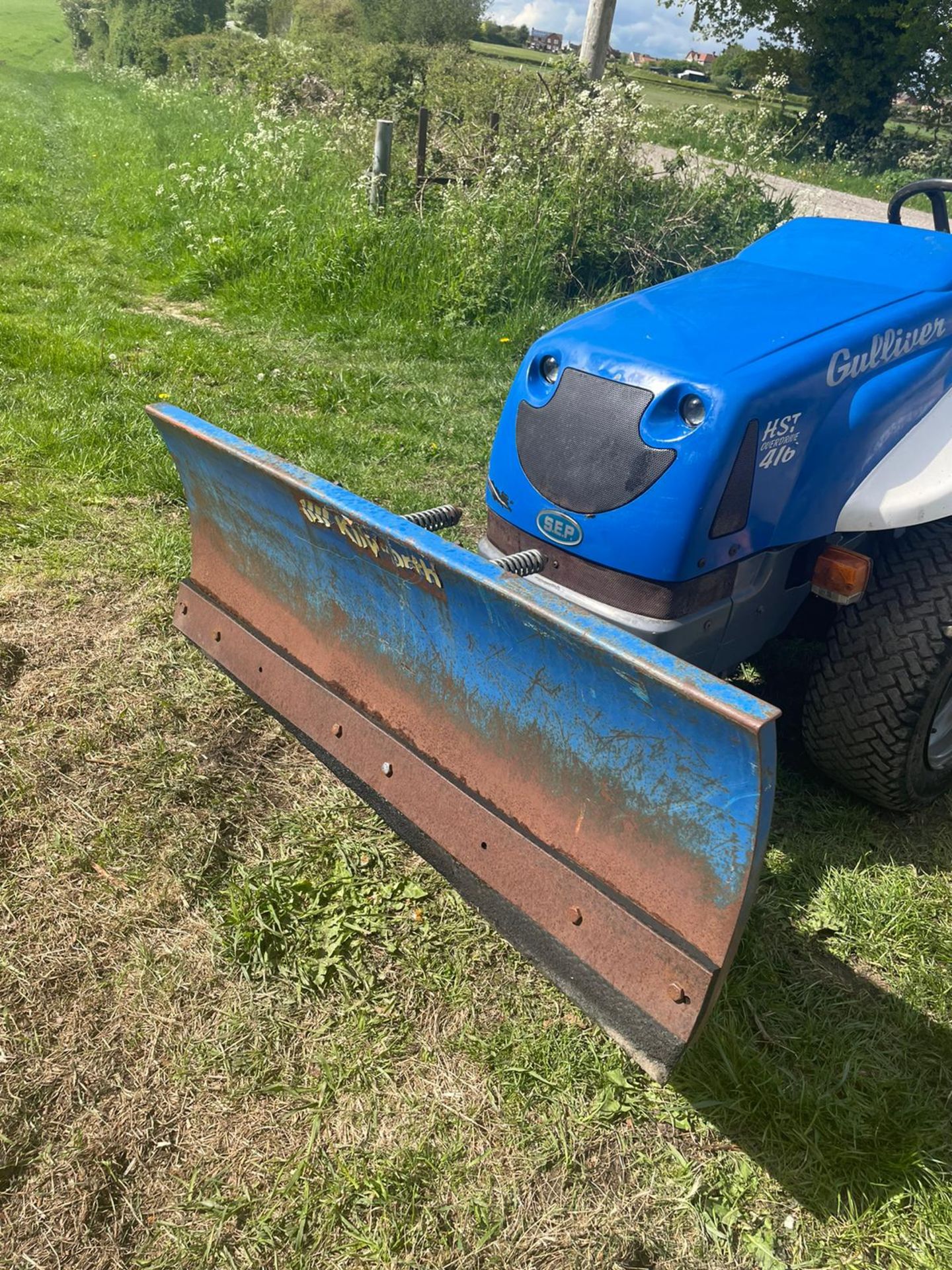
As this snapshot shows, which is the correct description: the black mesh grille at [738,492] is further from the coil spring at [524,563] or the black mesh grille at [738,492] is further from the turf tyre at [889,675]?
the turf tyre at [889,675]

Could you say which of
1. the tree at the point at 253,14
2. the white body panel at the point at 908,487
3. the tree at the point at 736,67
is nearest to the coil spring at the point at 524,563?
the white body panel at the point at 908,487

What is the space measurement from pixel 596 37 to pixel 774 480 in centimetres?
788

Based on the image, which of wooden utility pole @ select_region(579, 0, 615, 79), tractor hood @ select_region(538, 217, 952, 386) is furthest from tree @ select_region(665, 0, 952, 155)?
tractor hood @ select_region(538, 217, 952, 386)

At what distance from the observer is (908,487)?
2.53 meters

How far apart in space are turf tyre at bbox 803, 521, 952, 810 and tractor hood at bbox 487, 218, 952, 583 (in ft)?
1.01

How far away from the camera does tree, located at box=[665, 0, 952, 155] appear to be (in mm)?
21562

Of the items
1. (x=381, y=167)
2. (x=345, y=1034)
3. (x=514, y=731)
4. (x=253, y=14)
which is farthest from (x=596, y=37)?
(x=253, y=14)

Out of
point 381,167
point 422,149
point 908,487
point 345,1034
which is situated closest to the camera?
point 345,1034

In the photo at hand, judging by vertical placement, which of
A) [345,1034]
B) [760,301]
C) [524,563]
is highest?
[760,301]

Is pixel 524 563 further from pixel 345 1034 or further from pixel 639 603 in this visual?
pixel 345 1034

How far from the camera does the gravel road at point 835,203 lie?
1210 cm

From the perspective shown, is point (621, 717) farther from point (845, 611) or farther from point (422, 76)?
point (422, 76)

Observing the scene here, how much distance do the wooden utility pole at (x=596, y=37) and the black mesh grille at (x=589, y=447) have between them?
740cm

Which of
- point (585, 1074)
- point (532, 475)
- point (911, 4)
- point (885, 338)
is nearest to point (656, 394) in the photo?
point (532, 475)
